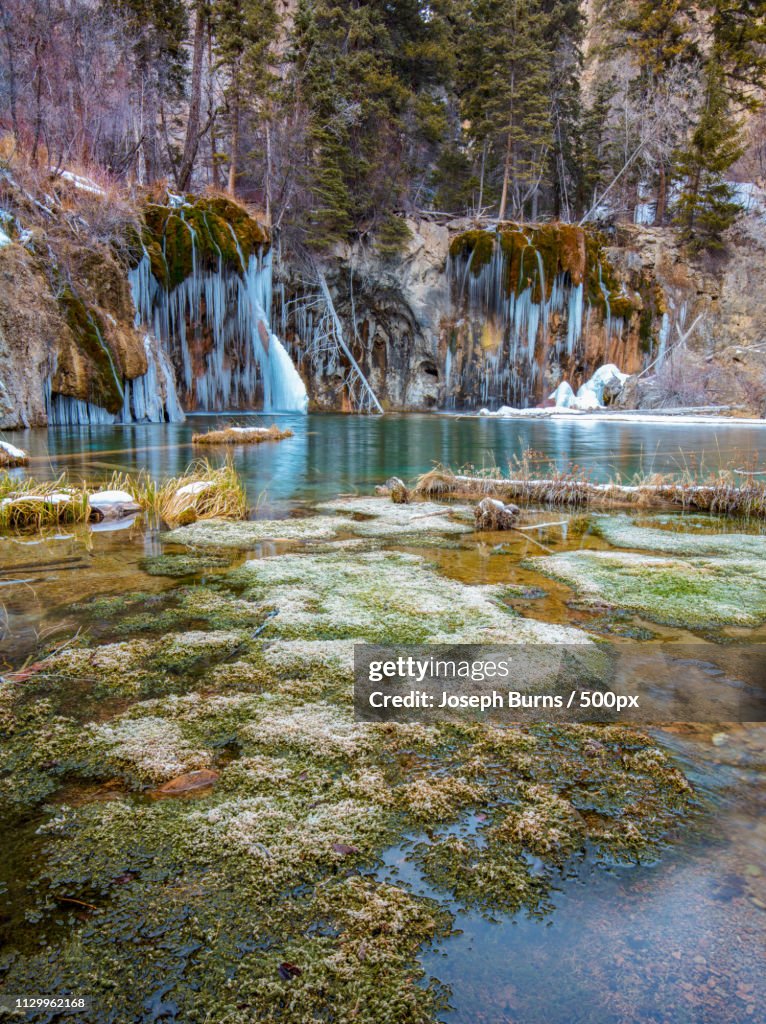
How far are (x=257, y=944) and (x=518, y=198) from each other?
3649cm

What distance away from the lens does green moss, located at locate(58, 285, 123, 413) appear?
16625 mm

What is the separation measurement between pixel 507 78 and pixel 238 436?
23.9 metres

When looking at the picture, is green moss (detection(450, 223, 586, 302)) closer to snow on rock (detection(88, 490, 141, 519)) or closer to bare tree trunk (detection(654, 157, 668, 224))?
bare tree trunk (detection(654, 157, 668, 224))

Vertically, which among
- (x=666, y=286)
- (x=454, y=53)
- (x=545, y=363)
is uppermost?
(x=454, y=53)

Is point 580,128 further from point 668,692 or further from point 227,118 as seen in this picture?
point 668,692

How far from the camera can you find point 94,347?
55.8 feet

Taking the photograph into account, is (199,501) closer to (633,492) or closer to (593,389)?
(633,492)

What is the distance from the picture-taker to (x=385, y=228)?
88.7 feet

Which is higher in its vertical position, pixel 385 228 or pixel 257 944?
pixel 385 228

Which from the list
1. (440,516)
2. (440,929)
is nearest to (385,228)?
(440,516)

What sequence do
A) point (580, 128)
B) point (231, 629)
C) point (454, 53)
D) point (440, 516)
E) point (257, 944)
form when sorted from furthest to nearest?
point (580, 128) → point (454, 53) → point (440, 516) → point (231, 629) → point (257, 944)

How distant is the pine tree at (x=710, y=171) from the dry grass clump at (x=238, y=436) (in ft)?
81.9

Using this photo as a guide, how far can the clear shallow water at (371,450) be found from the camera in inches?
399

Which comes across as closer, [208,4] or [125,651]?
[125,651]
